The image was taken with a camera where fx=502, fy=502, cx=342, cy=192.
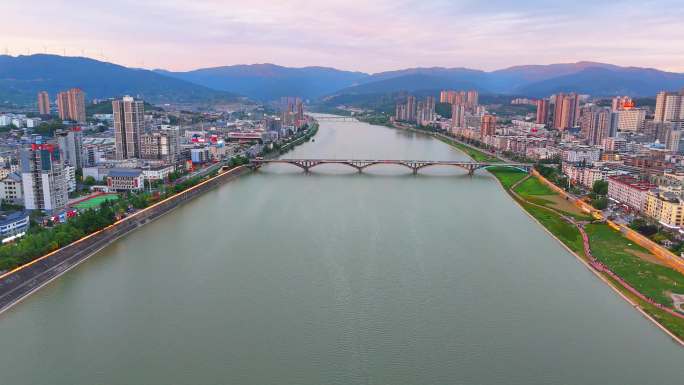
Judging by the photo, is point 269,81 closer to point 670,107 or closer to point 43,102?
point 43,102

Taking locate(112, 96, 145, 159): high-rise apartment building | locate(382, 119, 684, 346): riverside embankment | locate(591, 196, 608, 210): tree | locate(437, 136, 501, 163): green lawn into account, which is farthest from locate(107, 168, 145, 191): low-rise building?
locate(437, 136, 501, 163): green lawn

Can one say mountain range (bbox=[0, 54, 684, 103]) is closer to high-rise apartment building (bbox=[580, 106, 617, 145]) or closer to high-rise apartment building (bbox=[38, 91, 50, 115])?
high-rise apartment building (bbox=[38, 91, 50, 115])

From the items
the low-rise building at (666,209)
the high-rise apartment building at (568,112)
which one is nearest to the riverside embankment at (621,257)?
the low-rise building at (666,209)

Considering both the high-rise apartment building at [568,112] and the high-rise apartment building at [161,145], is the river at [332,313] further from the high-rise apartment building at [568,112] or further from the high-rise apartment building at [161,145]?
the high-rise apartment building at [568,112]

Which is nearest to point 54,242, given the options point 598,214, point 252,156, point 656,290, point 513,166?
point 656,290

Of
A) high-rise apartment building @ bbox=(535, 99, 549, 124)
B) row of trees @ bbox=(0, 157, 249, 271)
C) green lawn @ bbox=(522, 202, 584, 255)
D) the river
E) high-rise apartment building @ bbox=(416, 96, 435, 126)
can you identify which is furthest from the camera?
high-rise apartment building @ bbox=(416, 96, 435, 126)

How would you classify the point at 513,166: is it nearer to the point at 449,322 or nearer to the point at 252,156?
the point at 252,156
